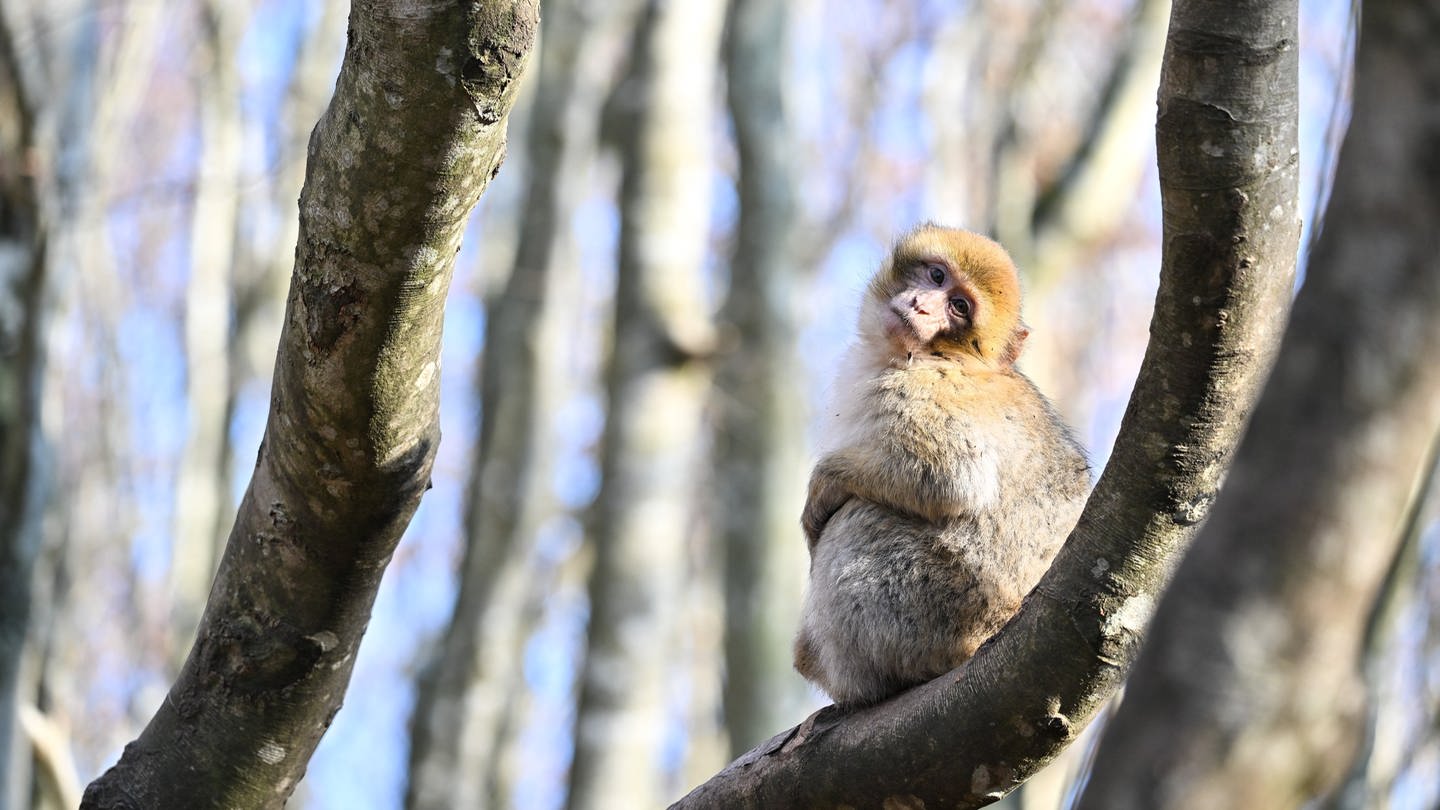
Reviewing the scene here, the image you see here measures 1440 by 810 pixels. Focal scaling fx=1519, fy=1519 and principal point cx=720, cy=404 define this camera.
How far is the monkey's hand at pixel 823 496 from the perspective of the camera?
4.45 m

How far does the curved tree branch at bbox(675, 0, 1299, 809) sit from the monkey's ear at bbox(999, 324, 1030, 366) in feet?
6.10

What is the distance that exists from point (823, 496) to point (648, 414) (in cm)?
387

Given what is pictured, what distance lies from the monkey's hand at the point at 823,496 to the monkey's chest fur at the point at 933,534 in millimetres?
64

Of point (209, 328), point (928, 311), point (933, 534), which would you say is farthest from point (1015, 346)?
point (209, 328)

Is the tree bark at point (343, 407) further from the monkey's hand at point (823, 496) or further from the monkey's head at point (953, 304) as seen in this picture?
the monkey's head at point (953, 304)

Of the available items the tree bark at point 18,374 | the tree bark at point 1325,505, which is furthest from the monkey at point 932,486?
the tree bark at point 18,374

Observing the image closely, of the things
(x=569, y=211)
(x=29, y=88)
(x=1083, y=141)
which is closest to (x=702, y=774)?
(x=569, y=211)

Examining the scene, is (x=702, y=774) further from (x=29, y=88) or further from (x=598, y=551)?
(x=29, y=88)

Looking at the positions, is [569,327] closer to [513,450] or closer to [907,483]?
[513,450]

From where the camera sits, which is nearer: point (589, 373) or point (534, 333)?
point (534, 333)

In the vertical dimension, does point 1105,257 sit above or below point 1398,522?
above

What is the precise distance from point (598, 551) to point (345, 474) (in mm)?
5273

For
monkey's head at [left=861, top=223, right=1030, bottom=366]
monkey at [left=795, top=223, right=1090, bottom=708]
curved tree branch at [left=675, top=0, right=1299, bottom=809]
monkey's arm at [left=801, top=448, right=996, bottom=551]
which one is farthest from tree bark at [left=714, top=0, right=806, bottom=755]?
curved tree branch at [left=675, top=0, right=1299, bottom=809]

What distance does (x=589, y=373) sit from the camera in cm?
1878
